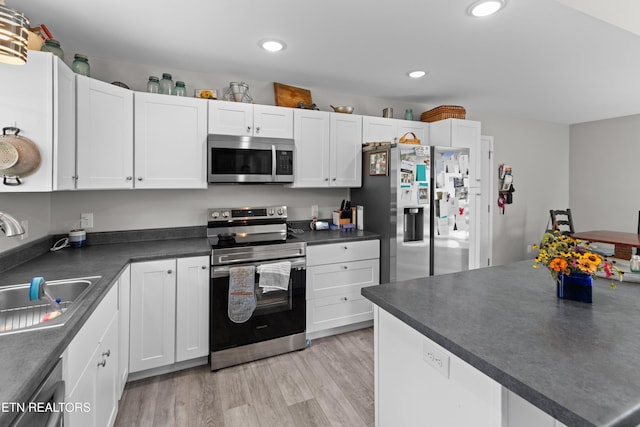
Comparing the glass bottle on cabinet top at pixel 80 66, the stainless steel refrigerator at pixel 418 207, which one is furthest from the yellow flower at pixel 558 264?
the glass bottle on cabinet top at pixel 80 66

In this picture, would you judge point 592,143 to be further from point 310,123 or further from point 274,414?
point 274,414

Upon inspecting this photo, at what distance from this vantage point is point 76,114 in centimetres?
200

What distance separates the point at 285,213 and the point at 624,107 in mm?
4984

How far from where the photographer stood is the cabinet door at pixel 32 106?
154 cm

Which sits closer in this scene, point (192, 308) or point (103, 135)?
point (103, 135)

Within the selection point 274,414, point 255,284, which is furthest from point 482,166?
point 274,414

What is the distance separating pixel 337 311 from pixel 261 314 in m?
0.77

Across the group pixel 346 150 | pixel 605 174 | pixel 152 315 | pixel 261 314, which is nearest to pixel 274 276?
pixel 261 314

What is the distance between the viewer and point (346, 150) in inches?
126

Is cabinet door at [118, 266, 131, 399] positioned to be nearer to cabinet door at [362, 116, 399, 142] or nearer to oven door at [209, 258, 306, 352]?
oven door at [209, 258, 306, 352]

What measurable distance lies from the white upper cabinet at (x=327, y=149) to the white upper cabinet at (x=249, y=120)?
12 cm

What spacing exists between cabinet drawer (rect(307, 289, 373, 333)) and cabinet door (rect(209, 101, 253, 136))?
167 centimetres

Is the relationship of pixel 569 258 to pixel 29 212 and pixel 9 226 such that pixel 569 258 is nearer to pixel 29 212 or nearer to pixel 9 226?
pixel 9 226

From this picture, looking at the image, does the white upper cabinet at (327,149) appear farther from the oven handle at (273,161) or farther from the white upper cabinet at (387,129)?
the oven handle at (273,161)
